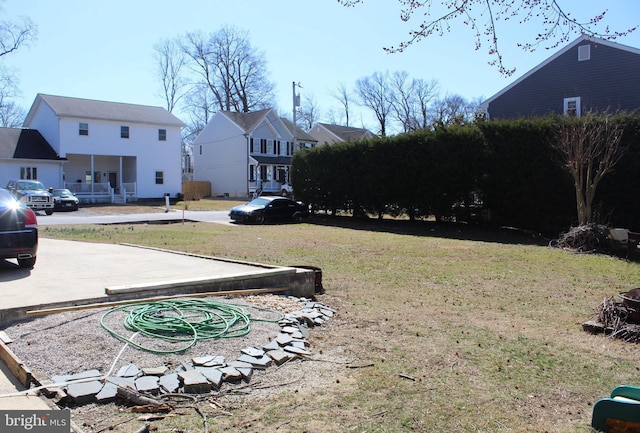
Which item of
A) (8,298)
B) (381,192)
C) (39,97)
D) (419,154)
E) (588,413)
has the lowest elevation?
(588,413)

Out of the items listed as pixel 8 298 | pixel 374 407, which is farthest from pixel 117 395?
pixel 8 298

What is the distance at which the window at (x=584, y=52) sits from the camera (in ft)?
87.4

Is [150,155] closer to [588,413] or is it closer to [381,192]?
[381,192]

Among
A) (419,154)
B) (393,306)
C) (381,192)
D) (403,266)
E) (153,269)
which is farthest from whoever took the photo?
(381,192)

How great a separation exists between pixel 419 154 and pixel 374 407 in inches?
716

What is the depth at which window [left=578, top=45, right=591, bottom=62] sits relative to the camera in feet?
87.4

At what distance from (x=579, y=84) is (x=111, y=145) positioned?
3218 cm

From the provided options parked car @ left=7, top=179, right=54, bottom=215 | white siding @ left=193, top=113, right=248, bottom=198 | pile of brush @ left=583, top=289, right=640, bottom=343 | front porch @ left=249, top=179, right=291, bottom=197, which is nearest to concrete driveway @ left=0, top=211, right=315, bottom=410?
pile of brush @ left=583, top=289, right=640, bottom=343

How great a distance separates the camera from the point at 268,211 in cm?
2431

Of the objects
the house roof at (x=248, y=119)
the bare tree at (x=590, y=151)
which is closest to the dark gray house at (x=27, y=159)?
the house roof at (x=248, y=119)

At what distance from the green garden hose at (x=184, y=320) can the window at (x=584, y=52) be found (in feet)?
86.2

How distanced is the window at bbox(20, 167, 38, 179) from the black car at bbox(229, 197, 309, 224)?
19842 millimetres

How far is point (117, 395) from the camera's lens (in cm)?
423

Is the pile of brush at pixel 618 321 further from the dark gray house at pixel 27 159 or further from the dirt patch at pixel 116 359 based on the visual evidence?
the dark gray house at pixel 27 159
